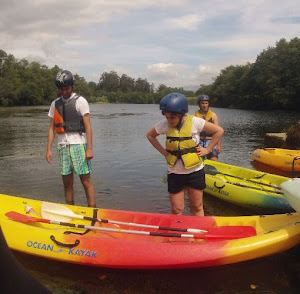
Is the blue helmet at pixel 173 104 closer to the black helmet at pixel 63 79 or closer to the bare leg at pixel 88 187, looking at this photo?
the black helmet at pixel 63 79

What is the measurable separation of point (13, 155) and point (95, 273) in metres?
9.77

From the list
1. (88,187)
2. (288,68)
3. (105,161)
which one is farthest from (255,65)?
(88,187)

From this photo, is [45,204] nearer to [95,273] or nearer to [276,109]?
[95,273]

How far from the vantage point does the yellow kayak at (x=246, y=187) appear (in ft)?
20.0

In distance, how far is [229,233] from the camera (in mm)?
4473

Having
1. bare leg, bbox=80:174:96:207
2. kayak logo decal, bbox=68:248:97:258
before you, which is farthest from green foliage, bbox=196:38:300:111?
kayak logo decal, bbox=68:248:97:258

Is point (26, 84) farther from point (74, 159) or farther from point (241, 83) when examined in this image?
point (74, 159)

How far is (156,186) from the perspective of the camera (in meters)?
8.34

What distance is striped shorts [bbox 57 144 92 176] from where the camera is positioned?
17.2 ft

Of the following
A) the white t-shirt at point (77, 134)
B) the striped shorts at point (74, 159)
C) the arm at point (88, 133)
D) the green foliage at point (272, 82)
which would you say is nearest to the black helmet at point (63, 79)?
the white t-shirt at point (77, 134)

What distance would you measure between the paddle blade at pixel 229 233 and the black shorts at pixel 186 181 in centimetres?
60

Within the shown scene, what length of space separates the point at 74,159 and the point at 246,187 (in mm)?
3281

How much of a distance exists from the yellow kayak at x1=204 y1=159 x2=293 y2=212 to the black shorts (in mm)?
2193

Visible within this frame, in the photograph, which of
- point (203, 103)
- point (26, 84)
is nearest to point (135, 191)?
point (203, 103)
